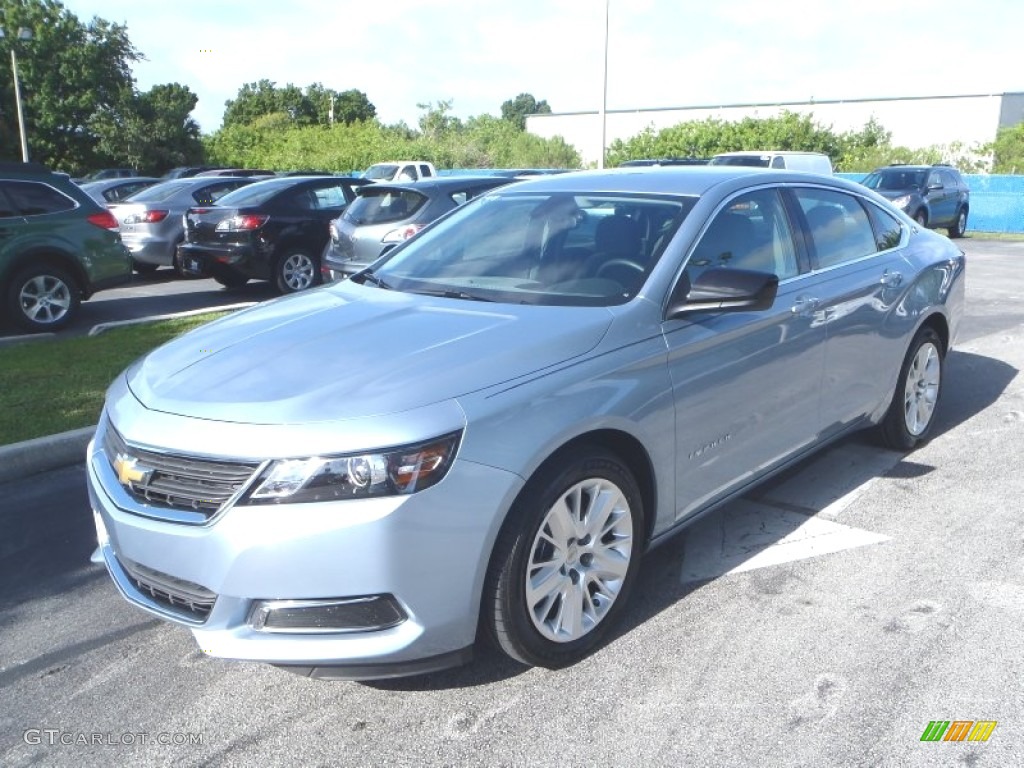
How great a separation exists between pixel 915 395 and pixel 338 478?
4036mm

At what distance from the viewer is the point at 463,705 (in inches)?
119

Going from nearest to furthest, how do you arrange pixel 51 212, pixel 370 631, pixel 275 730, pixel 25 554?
pixel 370 631, pixel 275 730, pixel 25 554, pixel 51 212

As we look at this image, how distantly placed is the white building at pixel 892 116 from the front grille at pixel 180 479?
39119 millimetres

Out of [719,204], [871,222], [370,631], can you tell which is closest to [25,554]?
[370,631]

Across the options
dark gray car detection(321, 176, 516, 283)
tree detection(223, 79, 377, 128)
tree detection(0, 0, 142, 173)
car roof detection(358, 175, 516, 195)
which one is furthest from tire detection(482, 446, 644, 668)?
tree detection(223, 79, 377, 128)

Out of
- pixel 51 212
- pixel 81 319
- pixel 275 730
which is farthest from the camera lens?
pixel 81 319

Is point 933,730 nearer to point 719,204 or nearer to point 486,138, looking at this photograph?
point 719,204

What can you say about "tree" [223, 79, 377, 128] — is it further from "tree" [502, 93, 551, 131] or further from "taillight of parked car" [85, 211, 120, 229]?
"taillight of parked car" [85, 211, 120, 229]

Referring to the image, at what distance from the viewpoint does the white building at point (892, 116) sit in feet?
152

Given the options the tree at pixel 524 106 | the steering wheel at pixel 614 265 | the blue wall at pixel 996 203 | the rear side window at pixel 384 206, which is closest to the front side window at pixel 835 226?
the steering wheel at pixel 614 265

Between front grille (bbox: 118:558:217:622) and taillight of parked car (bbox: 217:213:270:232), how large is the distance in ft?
30.7

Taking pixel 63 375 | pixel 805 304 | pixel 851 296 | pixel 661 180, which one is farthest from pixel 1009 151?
pixel 63 375

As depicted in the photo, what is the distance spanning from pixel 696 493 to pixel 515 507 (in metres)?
1.09

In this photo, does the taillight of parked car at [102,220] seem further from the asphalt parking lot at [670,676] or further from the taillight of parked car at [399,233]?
the asphalt parking lot at [670,676]
